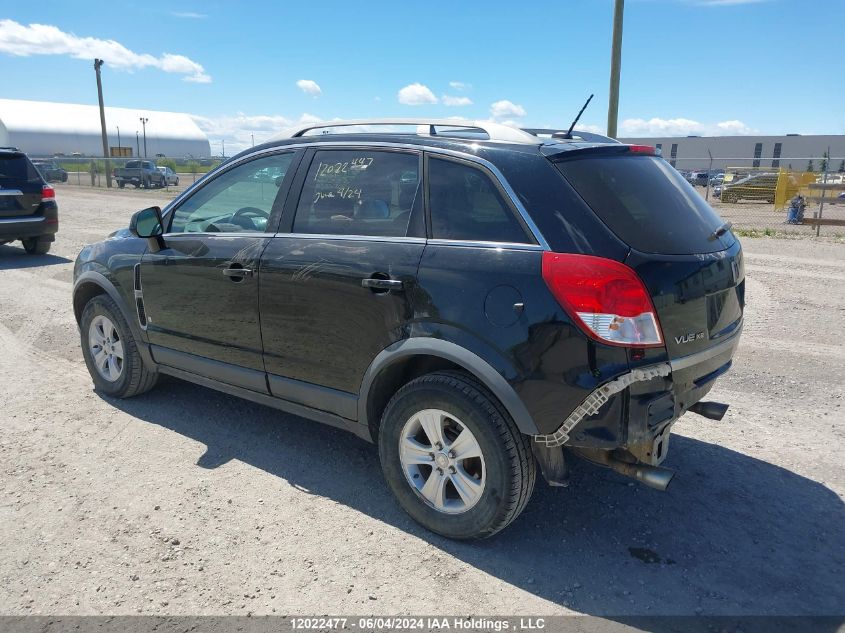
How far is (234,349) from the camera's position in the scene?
401 cm

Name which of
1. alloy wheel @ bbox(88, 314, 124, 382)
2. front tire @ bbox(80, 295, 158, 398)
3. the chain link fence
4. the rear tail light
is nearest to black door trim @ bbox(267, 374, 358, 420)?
the rear tail light

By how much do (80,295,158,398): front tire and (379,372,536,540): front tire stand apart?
7.71ft

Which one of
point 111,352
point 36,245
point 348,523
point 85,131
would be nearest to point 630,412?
point 348,523

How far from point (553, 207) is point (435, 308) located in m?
0.69

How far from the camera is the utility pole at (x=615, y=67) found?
12.5 m

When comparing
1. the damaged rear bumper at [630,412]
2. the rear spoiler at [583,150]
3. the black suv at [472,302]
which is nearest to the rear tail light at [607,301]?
the black suv at [472,302]

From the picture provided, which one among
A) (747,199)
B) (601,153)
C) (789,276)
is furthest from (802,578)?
(747,199)

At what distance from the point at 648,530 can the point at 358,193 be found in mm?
2263

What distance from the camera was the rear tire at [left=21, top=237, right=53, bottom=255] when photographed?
39.0 ft

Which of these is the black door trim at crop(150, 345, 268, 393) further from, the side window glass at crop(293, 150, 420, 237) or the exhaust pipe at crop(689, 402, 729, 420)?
the exhaust pipe at crop(689, 402, 729, 420)

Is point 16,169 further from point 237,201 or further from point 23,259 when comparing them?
point 237,201

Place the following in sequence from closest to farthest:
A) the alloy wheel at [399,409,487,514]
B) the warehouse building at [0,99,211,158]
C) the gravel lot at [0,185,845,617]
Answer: the gravel lot at [0,185,845,617] → the alloy wheel at [399,409,487,514] → the warehouse building at [0,99,211,158]

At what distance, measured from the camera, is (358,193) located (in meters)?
3.53

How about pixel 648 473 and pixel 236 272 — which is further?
pixel 236 272
